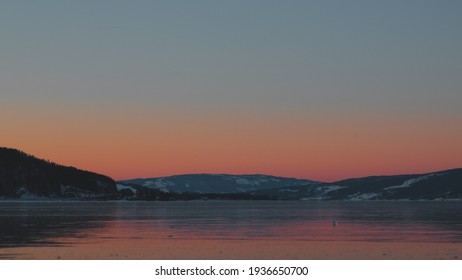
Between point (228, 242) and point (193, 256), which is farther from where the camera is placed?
point (228, 242)

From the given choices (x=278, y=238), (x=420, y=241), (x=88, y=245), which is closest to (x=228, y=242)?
(x=278, y=238)

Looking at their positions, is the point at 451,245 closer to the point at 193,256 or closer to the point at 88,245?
the point at 193,256

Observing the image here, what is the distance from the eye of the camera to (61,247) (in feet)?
201

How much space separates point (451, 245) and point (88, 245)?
96.6ft

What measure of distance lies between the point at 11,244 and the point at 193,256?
17.1 m

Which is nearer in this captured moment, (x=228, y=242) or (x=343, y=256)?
(x=343, y=256)
